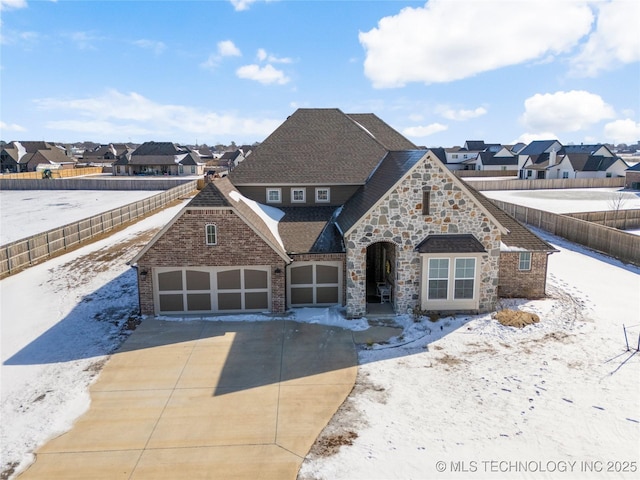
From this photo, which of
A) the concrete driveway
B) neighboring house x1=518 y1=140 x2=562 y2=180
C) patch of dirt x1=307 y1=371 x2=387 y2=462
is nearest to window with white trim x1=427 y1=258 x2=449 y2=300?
the concrete driveway

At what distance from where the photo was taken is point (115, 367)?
13.6 metres

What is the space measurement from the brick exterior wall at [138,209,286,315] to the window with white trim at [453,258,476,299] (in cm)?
650

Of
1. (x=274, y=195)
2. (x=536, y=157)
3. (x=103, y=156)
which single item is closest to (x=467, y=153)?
(x=536, y=157)

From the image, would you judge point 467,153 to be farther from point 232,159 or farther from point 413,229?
point 413,229

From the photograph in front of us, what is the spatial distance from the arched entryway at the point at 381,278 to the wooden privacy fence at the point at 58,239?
18477mm

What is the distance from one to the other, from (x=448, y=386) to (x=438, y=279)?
18.0 ft

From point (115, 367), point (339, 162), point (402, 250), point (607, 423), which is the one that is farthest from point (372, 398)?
point (339, 162)

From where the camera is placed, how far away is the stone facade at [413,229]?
16.7 metres

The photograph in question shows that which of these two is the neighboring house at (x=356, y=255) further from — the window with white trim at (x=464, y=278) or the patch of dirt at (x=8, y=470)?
the patch of dirt at (x=8, y=470)

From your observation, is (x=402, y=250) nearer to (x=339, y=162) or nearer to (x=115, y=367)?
(x=339, y=162)

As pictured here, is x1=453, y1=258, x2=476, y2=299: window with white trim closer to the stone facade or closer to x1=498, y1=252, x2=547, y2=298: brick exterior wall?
the stone facade

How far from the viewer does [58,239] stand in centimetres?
2833

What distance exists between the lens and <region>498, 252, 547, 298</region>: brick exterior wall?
62.5ft

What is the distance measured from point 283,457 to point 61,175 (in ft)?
266
